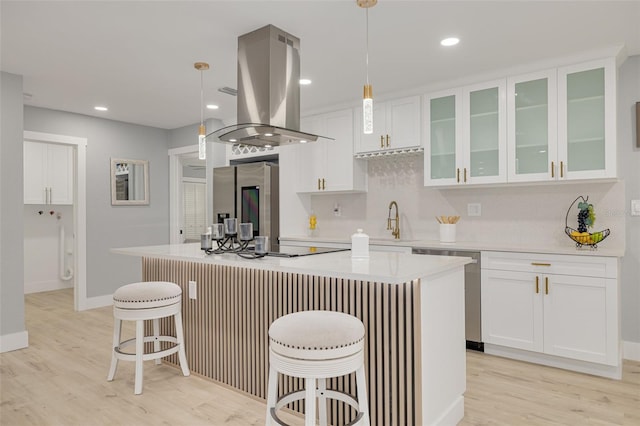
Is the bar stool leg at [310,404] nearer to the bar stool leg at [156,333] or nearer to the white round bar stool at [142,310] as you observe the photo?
the white round bar stool at [142,310]

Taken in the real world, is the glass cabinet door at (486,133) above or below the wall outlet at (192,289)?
above

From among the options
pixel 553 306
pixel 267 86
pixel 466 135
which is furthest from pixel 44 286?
pixel 553 306

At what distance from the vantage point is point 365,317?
6.98ft

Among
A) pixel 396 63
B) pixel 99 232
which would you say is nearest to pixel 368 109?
pixel 396 63

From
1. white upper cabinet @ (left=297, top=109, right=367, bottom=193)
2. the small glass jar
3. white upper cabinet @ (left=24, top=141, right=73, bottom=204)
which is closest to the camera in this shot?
the small glass jar

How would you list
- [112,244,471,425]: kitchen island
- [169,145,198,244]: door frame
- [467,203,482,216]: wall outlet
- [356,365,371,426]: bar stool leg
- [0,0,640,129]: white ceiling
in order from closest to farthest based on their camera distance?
[356,365,371,426]: bar stool leg → [112,244,471,425]: kitchen island → [0,0,640,129]: white ceiling → [467,203,482,216]: wall outlet → [169,145,198,244]: door frame

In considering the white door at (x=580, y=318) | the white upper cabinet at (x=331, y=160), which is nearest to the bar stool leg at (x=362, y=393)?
the white door at (x=580, y=318)

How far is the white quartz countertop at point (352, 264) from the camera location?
1.85 meters

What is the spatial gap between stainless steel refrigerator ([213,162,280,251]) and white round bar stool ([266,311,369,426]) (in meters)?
3.07

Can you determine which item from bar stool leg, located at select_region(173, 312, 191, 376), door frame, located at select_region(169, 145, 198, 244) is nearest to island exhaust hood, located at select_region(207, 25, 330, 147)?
bar stool leg, located at select_region(173, 312, 191, 376)

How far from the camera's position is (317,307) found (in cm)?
231

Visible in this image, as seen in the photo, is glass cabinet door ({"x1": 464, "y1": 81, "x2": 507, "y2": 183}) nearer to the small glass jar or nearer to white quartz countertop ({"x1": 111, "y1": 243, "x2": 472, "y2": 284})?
white quartz countertop ({"x1": 111, "y1": 243, "x2": 472, "y2": 284})

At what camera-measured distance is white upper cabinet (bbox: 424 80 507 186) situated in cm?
361

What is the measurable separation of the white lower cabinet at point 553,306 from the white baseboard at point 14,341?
4.20 m
